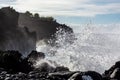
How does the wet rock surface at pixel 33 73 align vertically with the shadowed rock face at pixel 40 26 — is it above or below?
below

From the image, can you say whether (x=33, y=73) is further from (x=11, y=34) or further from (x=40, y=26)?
(x=40, y=26)

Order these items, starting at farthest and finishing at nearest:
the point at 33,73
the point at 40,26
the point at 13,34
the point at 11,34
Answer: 1. the point at 40,26
2. the point at 13,34
3. the point at 11,34
4. the point at 33,73

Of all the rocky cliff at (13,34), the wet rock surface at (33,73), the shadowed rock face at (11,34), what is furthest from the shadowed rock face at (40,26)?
the wet rock surface at (33,73)

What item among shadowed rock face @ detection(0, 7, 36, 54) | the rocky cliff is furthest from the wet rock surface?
shadowed rock face @ detection(0, 7, 36, 54)

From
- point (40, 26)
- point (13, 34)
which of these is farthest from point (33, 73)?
point (40, 26)

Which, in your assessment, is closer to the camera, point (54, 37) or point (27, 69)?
point (27, 69)

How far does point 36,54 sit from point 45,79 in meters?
25.4

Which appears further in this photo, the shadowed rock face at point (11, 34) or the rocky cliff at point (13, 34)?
the rocky cliff at point (13, 34)

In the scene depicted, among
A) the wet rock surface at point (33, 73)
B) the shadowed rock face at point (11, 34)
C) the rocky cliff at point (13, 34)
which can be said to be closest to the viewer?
the wet rock surface at point (33, 73)

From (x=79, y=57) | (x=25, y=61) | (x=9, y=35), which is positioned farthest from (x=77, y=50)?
(x=25, y=61)

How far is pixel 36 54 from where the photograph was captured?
59.8 meters

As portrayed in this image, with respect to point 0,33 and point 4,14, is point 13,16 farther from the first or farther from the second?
Result: point 0,33

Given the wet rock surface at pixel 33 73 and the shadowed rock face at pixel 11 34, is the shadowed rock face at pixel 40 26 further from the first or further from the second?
the wet rock surface at pixel 33 73

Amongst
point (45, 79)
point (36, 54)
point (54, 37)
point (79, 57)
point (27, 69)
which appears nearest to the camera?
point (45, 79)
